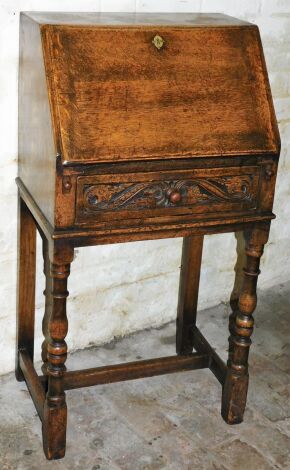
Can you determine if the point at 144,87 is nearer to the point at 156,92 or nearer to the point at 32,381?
the point at 156,92

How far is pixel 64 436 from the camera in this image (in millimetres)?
2785

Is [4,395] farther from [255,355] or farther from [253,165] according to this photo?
[253,165]

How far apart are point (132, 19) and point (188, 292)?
1.29m

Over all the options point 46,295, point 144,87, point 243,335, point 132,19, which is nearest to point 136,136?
point 144,87

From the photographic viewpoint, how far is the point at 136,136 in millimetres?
2389

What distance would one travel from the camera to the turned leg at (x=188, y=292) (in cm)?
331

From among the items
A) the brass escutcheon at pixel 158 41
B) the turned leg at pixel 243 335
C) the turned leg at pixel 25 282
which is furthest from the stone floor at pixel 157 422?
the brass escutcheon at pixel 158 41

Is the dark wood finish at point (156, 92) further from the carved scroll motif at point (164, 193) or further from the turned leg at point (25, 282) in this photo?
the turned leg at point (25, 282)

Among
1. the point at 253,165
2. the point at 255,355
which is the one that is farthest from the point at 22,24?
the point at 255,355

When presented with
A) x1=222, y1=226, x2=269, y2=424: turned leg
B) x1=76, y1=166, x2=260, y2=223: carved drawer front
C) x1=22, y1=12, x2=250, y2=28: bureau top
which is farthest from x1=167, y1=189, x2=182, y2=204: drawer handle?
x1=22, y1=12, x2=250, y2=28: bureau top

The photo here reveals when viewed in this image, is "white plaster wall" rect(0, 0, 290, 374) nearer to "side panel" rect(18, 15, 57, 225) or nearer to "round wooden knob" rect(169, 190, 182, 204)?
"side panel" rect(18, 15, 57, 225)

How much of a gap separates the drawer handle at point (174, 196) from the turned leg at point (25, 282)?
0.70 metres

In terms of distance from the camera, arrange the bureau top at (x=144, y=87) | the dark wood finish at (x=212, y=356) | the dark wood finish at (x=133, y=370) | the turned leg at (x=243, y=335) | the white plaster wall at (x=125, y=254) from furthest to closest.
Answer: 1. the dark wood finish at (x=212, y=356)
2. the dark wood finish at (x=133, y=370)
3. the white plaster wall at (x=125, y=254)
4. the turned leg at (x=243, y=335)
5. the bureau top at (x=144, y=87)

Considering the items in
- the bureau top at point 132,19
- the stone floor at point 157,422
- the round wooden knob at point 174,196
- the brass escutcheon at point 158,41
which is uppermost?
the bureau top at point 132,19
